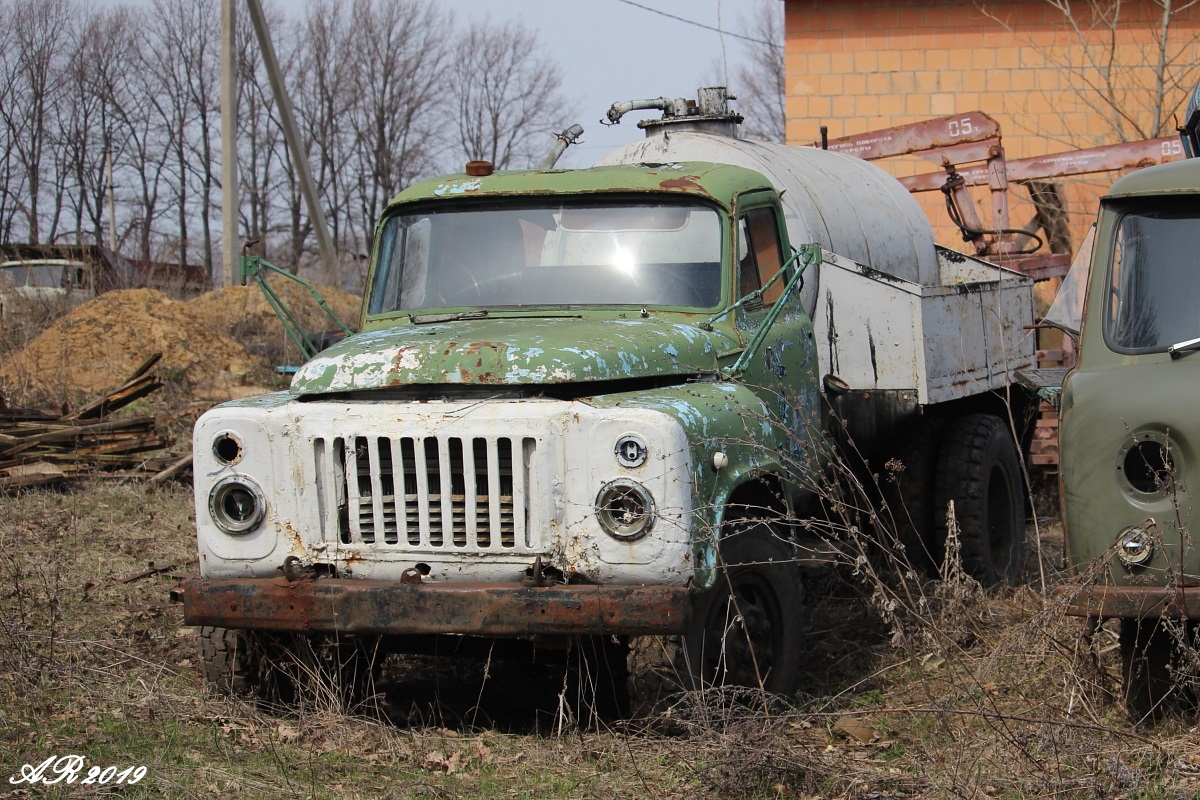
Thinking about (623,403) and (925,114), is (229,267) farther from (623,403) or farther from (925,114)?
(623,403)

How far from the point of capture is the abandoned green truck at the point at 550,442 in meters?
4.72

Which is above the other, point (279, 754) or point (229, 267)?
point (229, 267)

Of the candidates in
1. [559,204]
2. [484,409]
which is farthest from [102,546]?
[484,409]

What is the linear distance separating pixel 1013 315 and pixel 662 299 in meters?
3.54

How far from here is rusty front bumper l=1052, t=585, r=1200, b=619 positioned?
4383 mm

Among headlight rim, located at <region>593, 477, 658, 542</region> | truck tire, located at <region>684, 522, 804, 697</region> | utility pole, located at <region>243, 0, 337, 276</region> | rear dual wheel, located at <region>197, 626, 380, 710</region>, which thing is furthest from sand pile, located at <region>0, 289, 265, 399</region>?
headlight rim, located at <region>593, 477, 658, 542</region>

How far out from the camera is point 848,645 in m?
6.58

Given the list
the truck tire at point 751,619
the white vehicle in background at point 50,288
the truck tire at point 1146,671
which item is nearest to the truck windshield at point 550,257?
the truck tire at point 751,619

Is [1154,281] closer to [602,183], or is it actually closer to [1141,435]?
[1141,435]

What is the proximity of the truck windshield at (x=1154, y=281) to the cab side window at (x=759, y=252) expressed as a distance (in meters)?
1.52

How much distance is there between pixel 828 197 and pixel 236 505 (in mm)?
4124

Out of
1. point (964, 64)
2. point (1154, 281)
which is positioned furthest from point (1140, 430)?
point (964, 64)

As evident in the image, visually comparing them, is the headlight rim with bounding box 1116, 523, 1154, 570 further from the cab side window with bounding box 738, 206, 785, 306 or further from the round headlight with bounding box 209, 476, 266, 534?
the round headlight with bounding box 209, 476, 266, 534

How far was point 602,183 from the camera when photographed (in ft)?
20.2
